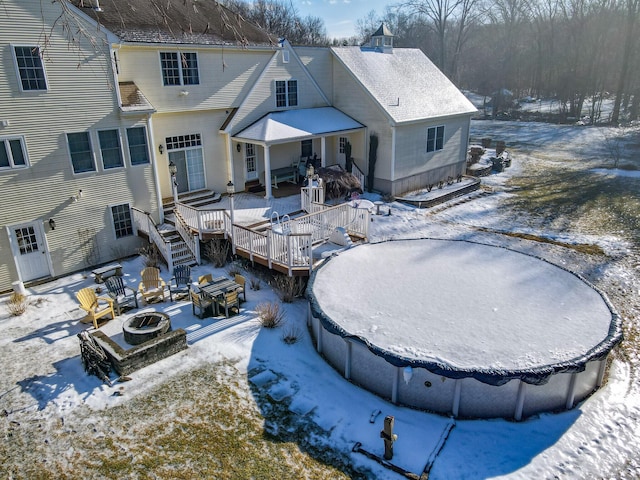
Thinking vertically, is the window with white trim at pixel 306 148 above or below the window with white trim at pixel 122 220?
above

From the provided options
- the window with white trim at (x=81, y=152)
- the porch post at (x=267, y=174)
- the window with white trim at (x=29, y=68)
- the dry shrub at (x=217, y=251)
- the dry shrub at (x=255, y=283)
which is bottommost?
the dry shrub at (x=255, y=283)

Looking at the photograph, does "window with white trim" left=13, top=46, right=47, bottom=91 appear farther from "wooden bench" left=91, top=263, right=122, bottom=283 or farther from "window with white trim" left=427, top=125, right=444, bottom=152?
"window with white trim" left=427, top=125, right=444, bottom=152

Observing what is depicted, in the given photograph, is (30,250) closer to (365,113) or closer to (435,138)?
(365,113)

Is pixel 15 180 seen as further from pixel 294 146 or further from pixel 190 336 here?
pixel 294 146

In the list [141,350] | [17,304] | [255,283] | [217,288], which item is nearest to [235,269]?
[255,283]

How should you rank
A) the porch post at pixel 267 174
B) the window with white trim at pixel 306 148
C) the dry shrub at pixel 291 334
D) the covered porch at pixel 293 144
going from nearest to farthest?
the dry shrub at pixel 291 334, the porch post at pixel 267 174, the covered porch at pixel 293 144, the window with white trim at pixel 306 148

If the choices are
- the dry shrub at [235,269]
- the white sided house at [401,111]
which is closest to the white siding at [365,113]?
the white sided house at [401,111]

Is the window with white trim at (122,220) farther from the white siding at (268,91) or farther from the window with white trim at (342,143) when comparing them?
the window with white trim at (342,143)

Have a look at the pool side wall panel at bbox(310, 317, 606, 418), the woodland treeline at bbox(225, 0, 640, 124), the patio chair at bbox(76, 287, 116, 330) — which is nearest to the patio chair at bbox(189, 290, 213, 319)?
the patio chair at bbox(76, 287, 116, 330)

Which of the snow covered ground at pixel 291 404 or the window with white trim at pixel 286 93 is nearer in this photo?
the snow covered ground at pixel 291 404
